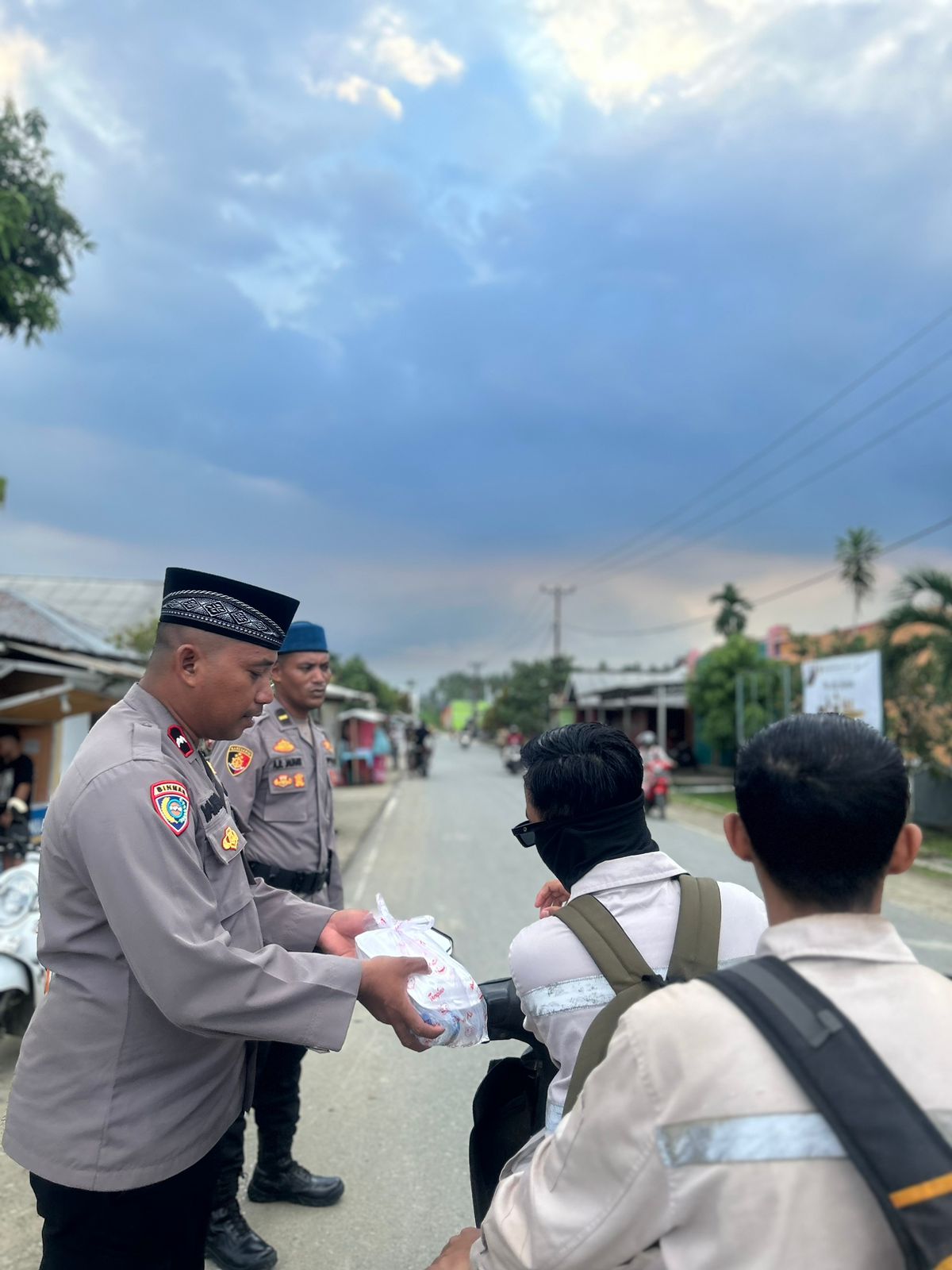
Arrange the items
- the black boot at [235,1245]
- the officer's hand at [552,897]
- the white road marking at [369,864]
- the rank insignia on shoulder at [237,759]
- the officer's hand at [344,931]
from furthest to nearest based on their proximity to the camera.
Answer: the white road marking at [369,864]
the rank insignia on shoulder at [237,759]
the black boot at [235,1245]
the officer's hand at [344,931]
the officer's hand at [552,897]

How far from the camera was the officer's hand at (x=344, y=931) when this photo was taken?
2.24m

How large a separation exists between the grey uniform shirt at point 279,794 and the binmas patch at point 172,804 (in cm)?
161

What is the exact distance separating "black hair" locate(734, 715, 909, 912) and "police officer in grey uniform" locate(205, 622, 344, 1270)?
7.49 feet

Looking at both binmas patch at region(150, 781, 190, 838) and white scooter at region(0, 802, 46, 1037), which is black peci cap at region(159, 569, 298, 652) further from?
white scooter at region(0, 802, 46, 1037)

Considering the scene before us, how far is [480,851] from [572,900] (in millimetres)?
10577

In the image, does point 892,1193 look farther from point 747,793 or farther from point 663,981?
point 663,981

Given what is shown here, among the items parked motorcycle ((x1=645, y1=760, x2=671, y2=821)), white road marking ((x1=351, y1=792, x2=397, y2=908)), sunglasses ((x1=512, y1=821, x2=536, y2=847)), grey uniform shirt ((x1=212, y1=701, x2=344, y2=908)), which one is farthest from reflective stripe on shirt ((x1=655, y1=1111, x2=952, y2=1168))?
parked motorcycle ((x1=645, y1=760, x2=671, y2=821))

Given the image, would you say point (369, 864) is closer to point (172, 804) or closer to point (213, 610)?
point (213, 610)

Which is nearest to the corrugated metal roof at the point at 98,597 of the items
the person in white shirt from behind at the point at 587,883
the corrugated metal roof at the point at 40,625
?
the corrugated metal roof at the point at 40,625

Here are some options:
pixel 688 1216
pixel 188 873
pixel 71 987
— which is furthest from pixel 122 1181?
pixel 688 1216

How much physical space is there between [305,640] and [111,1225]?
230 cm

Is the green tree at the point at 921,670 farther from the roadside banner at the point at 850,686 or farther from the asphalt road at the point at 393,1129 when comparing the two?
the asphalt road at the point at 393,1129

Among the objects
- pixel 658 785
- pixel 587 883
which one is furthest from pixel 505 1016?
pixel 658 785

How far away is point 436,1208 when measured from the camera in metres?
3.14
